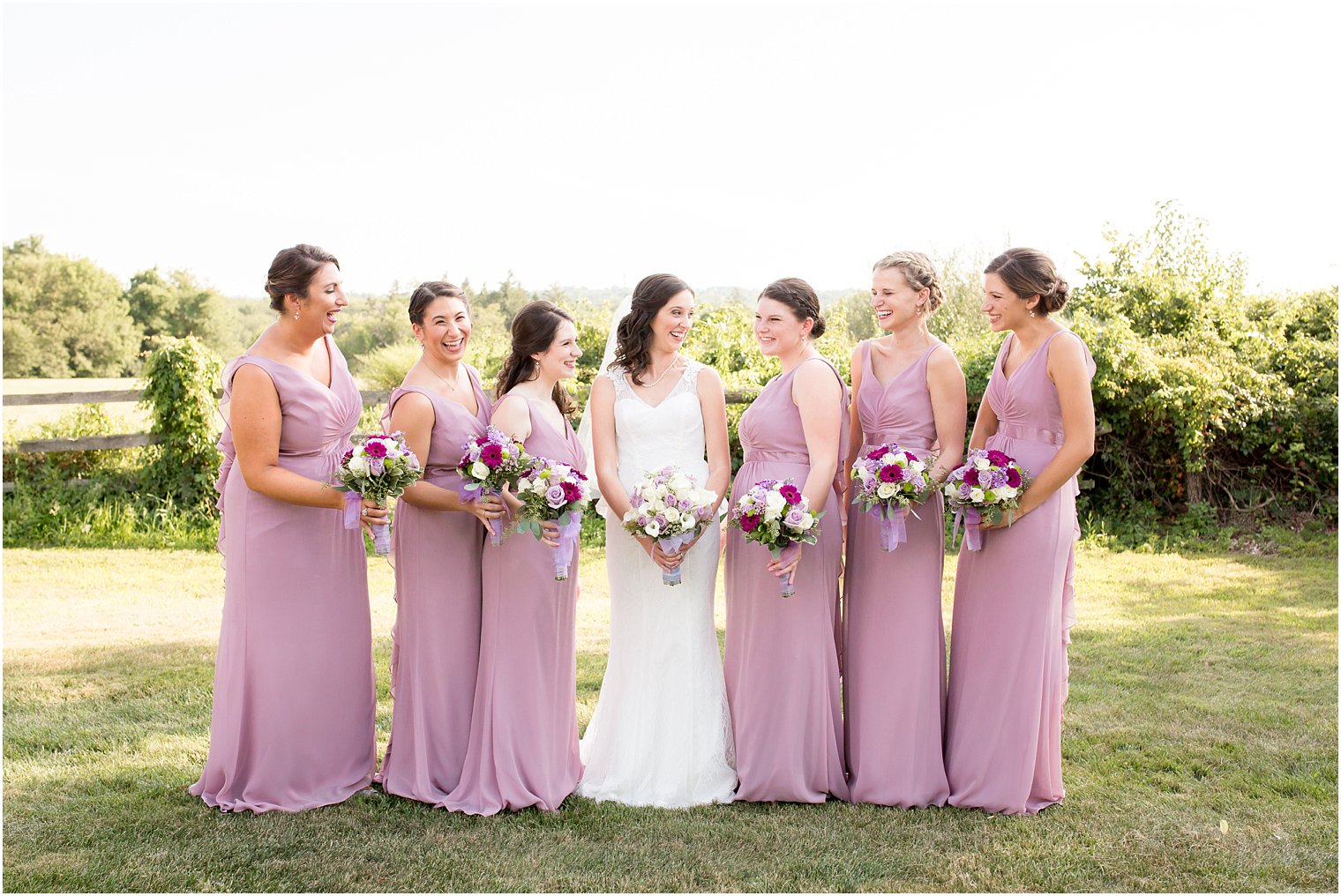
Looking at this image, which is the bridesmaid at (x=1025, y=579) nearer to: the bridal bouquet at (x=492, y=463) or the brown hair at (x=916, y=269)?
the brown hair at (x=916, y=269)

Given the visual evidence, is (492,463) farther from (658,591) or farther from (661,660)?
(661,660)

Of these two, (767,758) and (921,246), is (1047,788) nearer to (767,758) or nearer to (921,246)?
(767,758)

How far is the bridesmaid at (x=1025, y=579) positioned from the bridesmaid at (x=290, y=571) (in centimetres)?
303

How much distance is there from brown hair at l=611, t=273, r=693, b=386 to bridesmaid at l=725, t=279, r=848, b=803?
47 cm

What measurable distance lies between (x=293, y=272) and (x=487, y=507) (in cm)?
141

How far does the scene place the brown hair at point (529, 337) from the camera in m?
5.38

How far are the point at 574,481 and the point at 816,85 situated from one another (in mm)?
34355

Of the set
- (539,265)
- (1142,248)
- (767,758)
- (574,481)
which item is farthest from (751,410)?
(539,265)

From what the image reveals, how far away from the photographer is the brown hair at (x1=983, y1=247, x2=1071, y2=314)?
511 cm

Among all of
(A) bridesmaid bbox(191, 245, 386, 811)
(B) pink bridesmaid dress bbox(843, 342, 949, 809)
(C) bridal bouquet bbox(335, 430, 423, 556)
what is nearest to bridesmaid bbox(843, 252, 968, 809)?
(B) pink bridesmaid dress bbox(843, 342, 949, 809)

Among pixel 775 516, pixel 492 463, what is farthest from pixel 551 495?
pixel 775 516

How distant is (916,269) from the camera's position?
17.5ft

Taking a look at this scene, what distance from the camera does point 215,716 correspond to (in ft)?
17.6

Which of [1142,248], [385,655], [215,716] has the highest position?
[1142,248]
